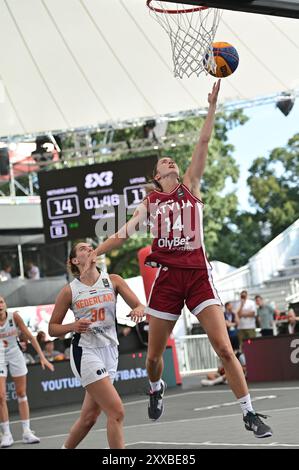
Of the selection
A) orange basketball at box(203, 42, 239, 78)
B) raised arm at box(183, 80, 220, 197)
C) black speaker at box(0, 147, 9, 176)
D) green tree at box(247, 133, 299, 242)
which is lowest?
raised arm at box(183, 80, 220, 197)

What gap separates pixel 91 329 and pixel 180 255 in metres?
0.96

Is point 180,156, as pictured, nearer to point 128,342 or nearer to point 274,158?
point 274,158

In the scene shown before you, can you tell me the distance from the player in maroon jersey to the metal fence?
71.0 ft

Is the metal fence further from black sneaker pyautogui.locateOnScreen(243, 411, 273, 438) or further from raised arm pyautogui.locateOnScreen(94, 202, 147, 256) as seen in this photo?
black sneaker pyautogui.locateOnScreen(243, 411, 273, 438)

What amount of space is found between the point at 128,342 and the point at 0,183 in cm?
1710

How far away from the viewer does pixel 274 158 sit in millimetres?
58250

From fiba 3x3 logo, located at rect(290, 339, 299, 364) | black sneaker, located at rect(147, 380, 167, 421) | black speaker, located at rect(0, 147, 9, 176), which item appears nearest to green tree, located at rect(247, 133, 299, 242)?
black speaker, located at rect(0, 147, 9, 176)

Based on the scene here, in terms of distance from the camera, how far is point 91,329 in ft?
26.3

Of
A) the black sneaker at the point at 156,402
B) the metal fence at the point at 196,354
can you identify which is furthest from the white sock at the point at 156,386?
the metal fence at the point at 196,354

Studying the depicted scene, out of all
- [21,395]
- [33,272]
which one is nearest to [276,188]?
[33,272]

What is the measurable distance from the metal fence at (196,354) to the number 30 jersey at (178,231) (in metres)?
21.8

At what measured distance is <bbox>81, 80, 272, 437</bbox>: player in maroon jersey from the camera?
26.1 feet
